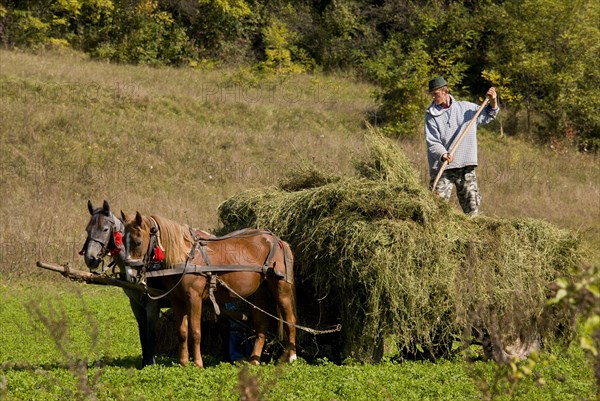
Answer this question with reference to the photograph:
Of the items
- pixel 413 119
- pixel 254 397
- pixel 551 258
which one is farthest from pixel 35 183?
pixel 254 397

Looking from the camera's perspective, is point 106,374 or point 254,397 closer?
point 254,397

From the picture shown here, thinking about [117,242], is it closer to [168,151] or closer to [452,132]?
[452,132]

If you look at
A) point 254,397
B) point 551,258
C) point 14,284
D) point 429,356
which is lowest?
point 14,284

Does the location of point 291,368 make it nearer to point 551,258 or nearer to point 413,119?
point 551,258

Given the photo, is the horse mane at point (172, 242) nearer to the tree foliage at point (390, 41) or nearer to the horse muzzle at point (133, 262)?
the horse muzzle at point (133, 262)

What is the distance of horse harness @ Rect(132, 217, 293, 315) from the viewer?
9211 millimetres

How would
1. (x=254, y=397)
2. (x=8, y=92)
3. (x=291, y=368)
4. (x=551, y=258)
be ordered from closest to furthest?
(x=254, y=397), (x=291, y=368), (x=551, y=258), (x=8, y=92)

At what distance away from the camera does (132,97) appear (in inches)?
1056

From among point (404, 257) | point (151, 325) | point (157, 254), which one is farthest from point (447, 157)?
point (151, 325)

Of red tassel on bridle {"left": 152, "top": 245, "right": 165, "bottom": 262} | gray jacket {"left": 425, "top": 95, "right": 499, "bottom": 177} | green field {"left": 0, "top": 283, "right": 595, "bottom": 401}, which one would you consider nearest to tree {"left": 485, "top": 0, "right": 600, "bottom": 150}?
gray jacket {"left": 425, "top": 95, "right": 499, "bottom": 177}

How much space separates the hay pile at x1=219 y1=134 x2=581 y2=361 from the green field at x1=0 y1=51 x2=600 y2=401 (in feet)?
1.39

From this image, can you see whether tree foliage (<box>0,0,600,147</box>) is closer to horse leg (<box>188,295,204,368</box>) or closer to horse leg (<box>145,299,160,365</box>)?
horse leg (<box>145,299,160,365</box>)

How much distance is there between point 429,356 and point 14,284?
9052 mm

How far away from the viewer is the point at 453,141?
37.2ft
